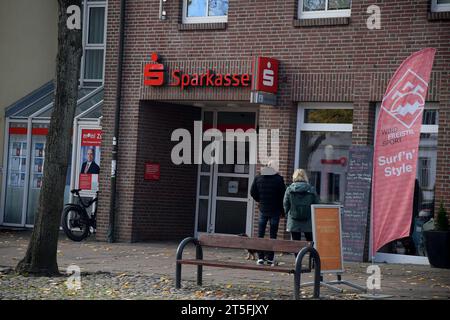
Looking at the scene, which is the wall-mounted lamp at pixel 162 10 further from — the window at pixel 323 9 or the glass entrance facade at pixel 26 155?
the glass entrance facade at pixel 26 155

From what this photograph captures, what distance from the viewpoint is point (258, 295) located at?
40.8ft

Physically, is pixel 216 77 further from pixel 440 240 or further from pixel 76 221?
pixel 440 240

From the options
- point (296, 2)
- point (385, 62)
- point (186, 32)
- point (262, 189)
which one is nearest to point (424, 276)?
point (262, 189)

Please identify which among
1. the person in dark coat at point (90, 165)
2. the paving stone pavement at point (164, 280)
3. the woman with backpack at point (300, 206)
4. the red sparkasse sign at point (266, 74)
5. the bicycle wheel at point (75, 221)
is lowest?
the paving stone pavement at point (164, 280)

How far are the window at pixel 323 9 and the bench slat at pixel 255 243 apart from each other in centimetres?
634

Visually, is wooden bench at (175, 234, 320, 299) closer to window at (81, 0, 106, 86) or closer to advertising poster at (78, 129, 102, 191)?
advertising poster at (78, 129, 102, 191)

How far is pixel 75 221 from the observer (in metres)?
20.7

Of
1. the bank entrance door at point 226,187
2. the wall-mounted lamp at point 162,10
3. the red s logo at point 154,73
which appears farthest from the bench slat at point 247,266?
the wall-mounted lamp at point 162,10

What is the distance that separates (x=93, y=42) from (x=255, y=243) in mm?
12336

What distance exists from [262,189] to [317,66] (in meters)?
3.04

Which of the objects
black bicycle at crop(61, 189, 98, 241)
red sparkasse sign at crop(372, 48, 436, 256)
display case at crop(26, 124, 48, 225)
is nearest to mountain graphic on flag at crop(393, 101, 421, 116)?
red sparkasse sign at crop(372, 48, 436, 256)

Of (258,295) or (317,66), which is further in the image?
(317,66)

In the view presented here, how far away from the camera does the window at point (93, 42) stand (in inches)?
936
